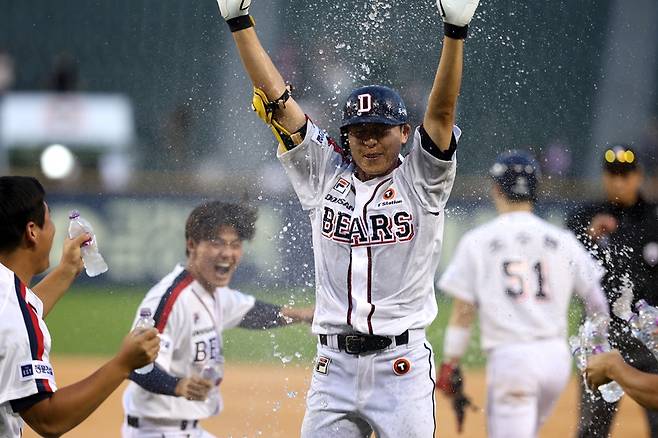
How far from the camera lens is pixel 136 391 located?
5770mm

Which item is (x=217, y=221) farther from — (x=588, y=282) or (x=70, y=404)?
(x=70, y=404)

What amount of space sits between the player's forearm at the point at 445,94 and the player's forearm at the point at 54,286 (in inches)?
70.3

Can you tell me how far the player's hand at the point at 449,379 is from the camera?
6500 millimetres

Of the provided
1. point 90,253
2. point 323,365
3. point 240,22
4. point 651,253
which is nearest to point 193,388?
point 90,253

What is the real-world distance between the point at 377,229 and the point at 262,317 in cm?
171

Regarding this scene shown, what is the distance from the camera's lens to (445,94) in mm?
4484

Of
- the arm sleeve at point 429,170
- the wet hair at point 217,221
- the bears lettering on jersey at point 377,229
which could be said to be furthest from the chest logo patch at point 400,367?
the wet hair at point 217,221

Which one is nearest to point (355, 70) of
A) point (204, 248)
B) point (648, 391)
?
point (204, 248)

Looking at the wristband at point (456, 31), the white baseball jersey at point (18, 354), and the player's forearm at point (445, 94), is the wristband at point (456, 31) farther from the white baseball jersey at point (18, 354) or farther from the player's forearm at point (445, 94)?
the white baseball jersey at point (18, 354)

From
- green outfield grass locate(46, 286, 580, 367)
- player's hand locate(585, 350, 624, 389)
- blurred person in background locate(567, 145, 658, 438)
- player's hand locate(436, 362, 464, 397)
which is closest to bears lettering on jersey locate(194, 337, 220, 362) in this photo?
green outfield grass locate(46, 286, 580, 367)

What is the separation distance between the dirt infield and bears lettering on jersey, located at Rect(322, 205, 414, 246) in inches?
81.0

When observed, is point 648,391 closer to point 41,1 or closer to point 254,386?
point 254,386

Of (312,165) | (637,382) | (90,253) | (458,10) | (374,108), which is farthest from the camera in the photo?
(90,253)

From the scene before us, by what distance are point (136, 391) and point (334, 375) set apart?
1519 millimetres
